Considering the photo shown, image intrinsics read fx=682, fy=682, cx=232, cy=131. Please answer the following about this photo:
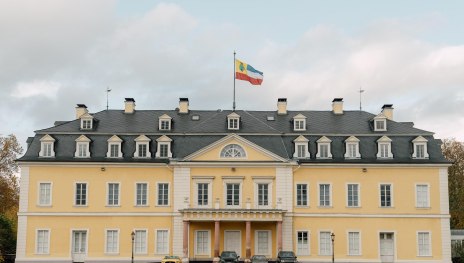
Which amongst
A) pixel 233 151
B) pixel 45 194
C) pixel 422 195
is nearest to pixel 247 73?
pixel 233 151

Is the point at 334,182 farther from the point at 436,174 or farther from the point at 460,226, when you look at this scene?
the point at 460,226

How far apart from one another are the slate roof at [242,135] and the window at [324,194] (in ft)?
7.17

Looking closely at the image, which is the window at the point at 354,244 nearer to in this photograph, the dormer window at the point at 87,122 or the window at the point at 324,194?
the window at the point at 324,194

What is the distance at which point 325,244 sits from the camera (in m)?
56.2

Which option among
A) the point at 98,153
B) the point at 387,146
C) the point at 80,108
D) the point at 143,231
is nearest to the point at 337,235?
the point at 387,146

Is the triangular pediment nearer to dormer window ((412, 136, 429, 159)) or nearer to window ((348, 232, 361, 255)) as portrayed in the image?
window ((348, 232, 361, 255))

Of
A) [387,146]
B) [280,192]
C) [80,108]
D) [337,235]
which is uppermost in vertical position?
[80,108]

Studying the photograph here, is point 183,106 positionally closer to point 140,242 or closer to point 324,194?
point 140,242

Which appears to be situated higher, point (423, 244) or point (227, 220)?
point (227, 220)

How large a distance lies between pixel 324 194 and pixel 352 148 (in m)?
4.54

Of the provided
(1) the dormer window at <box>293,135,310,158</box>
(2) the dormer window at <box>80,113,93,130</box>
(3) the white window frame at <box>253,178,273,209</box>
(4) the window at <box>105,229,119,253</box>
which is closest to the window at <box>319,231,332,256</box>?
(3) the white window frame at <box>253,178,273,209</box>

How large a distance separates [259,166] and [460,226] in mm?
33543

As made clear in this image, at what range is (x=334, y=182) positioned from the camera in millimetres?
56969

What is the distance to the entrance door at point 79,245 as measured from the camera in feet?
183
